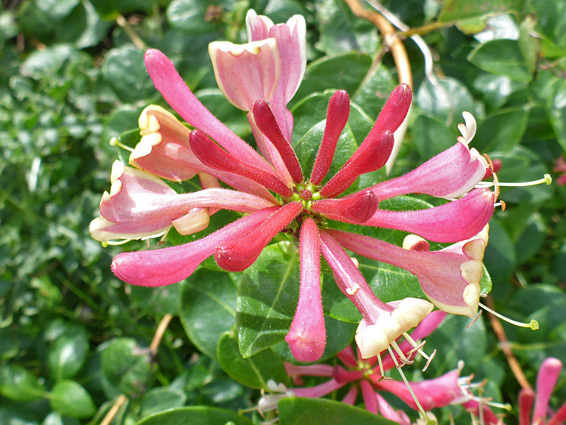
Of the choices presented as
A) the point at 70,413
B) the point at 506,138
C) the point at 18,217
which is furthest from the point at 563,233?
the point at 18,217

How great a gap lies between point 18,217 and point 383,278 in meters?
1.55

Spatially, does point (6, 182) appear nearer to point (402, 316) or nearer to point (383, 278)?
point (383, 278)

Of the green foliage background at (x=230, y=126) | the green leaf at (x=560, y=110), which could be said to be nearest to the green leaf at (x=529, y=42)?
the green foliage background at (x=230, y=126)

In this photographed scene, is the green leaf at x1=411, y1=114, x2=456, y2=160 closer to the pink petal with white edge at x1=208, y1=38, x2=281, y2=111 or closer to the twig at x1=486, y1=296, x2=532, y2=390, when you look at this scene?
Result: the twig at x1=486, y1=296, x2=532, y2=390

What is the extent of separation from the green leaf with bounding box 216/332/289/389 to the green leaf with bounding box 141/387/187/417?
35 centimetres

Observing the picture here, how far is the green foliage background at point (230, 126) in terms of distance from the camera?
5.05ft

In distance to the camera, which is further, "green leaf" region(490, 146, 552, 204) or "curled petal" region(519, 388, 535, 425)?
"green leaf" region(490, 146, 552, 204)

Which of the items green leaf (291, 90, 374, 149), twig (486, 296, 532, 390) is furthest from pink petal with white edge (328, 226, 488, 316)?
twig (486, 296, 532, 390)

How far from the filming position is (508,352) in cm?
175

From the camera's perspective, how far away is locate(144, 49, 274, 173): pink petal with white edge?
0.93 meters

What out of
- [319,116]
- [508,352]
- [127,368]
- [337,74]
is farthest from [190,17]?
[508,352]

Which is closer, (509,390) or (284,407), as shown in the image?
(284,407)

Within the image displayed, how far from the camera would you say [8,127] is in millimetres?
1871

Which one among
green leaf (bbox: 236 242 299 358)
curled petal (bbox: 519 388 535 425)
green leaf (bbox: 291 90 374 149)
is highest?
green leaf (bbox: 291 90 374 149)
